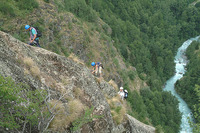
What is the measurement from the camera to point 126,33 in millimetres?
79062

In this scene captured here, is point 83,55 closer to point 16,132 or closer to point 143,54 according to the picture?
point 16,132

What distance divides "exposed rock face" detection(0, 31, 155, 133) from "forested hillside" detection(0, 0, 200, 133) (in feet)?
23.3

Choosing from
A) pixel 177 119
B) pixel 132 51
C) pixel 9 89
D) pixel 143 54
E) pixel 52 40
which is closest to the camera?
pixel 9 89

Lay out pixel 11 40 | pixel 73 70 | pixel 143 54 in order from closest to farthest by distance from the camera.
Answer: pixel 11 40 < pixel 73 70 < pixel 143 54

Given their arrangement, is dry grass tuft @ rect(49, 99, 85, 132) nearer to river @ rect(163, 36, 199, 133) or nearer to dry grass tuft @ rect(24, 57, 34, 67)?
dry grass tuft @ rect(24, 57, 34, 67)

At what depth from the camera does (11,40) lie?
884cm

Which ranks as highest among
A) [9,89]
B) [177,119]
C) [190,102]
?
[9,89]

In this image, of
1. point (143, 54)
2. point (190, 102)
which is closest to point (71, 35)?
point (143, 54)

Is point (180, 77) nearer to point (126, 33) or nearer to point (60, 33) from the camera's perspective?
point (126, 33)

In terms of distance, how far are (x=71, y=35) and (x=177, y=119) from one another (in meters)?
47.1

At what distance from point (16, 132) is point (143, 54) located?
75873 millimetres

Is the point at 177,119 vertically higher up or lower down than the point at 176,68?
lower down

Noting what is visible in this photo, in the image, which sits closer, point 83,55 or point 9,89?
point 9,89

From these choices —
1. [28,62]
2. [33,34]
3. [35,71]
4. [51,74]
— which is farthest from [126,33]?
[35,71]
